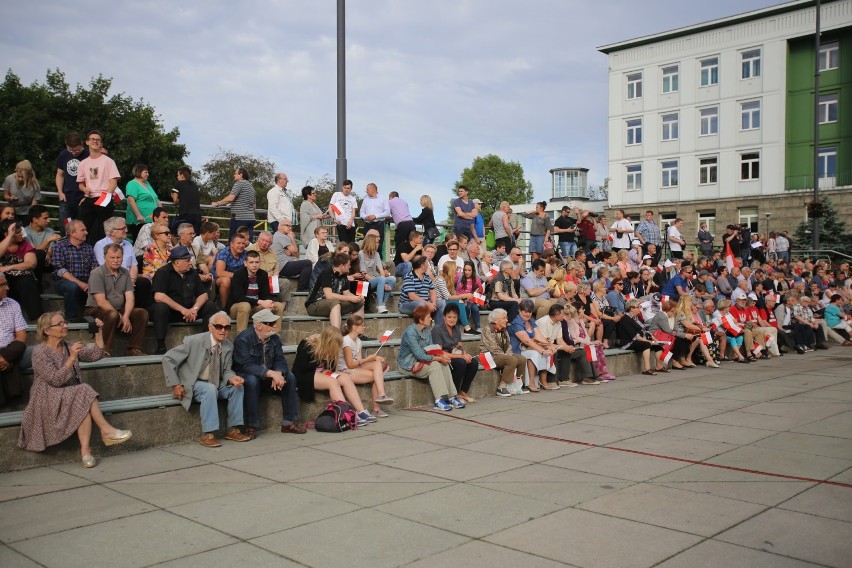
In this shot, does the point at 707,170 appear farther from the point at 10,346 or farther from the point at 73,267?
the point at 10,346

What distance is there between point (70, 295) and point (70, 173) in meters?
2.99

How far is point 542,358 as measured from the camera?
12.6 m

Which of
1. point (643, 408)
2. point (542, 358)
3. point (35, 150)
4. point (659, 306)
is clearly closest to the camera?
point (643, 408)

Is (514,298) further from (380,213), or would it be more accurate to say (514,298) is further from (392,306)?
(380,213)

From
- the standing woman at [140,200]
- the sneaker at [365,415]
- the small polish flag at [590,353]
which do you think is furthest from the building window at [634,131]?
the sneaker at [365,415]

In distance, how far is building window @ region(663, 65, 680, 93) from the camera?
49406 mm

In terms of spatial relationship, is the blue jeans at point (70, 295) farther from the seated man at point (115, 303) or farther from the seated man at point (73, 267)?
the seated man at point (115, 303)

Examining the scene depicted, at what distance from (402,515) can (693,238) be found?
46.0 meters

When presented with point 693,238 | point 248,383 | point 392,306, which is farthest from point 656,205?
point 248,383

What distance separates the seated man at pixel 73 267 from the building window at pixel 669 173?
1785 inches

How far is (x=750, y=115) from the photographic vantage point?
4647 centimetres

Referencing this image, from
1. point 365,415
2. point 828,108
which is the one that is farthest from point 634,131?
point 365,415

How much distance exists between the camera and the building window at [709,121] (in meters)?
48.0

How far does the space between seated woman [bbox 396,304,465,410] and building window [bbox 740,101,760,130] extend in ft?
137
